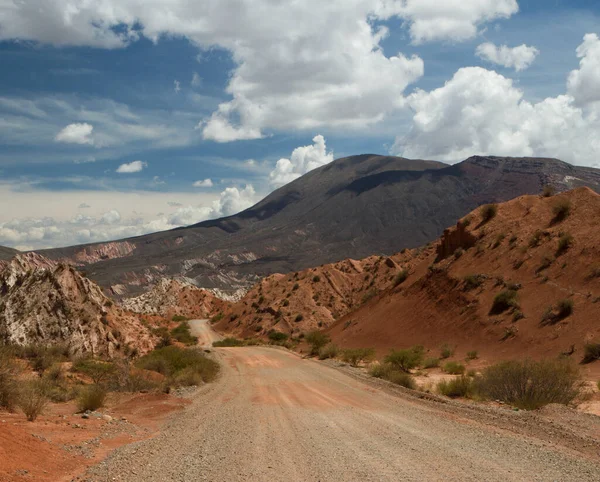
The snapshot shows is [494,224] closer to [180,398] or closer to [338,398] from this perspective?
[338,398]

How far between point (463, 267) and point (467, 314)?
644cm

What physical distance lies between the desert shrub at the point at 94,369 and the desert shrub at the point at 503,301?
844 inches

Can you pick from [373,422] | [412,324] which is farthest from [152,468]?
[412,324]

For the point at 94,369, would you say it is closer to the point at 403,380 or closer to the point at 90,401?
the point at 90,401

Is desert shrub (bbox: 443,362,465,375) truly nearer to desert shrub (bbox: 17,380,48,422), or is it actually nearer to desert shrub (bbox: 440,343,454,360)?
desert shrub (bbox: 440,343,454,360)

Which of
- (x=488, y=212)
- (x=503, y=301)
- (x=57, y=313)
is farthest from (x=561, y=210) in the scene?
(x=57, y=313)

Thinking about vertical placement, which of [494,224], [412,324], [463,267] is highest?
[494,224]

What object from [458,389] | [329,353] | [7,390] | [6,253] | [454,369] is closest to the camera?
[7,390]

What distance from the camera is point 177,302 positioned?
98.8m

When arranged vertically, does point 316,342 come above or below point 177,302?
below

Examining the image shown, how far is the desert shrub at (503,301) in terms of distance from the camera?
1150 inches

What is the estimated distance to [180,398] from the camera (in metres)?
16.8

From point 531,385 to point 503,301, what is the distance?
54.0 feet

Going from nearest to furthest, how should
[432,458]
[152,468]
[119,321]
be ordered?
[152,468], [432,458], [119,321]
